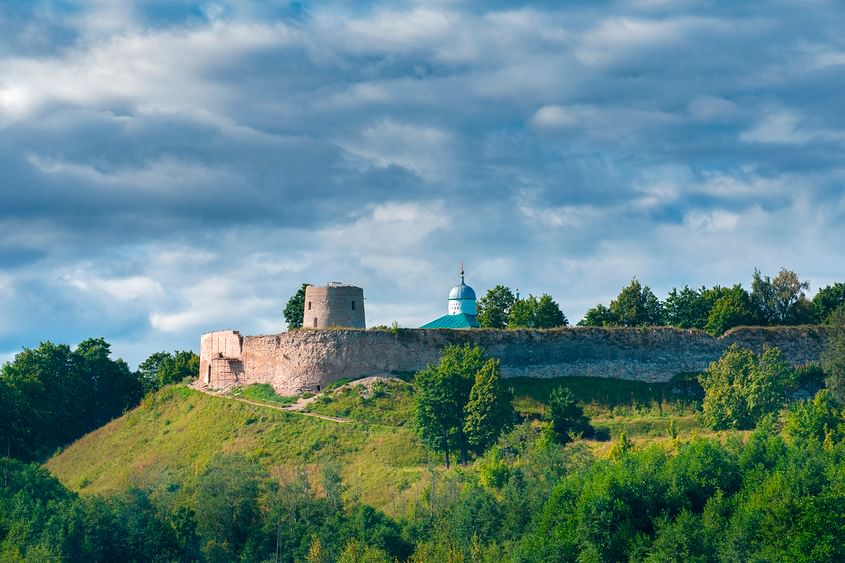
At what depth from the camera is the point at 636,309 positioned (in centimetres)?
8175

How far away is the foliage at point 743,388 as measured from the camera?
224 feet

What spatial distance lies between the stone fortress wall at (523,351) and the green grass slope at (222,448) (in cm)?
304

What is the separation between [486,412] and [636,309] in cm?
1877

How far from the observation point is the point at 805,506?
5294 centimetres

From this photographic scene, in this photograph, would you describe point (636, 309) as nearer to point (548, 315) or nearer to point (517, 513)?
point (548, 315)

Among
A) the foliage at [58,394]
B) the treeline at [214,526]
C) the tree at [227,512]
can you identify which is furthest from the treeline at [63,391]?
the tree at [227,512]

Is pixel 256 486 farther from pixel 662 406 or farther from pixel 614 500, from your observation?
pixel 662 406

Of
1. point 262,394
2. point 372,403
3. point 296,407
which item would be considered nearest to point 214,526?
point 296,407

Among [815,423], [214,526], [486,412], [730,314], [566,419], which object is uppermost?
[730,314]

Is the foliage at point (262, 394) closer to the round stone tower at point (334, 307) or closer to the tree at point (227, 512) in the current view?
the round stone tower at point (334, 307)

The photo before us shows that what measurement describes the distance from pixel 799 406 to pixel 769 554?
15.6 meters

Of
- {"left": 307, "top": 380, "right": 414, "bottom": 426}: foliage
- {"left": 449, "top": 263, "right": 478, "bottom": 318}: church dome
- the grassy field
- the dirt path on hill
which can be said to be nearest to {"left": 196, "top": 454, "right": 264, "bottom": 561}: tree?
the grassy field

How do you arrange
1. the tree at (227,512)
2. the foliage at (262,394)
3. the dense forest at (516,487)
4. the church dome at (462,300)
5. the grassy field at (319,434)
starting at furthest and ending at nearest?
the church dome at (462,300), the foliage at (262,394), the grassy field at (319,434), the tree at (227,512), the dense forest at (516,487)

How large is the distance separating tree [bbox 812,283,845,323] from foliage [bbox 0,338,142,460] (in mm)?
36973
